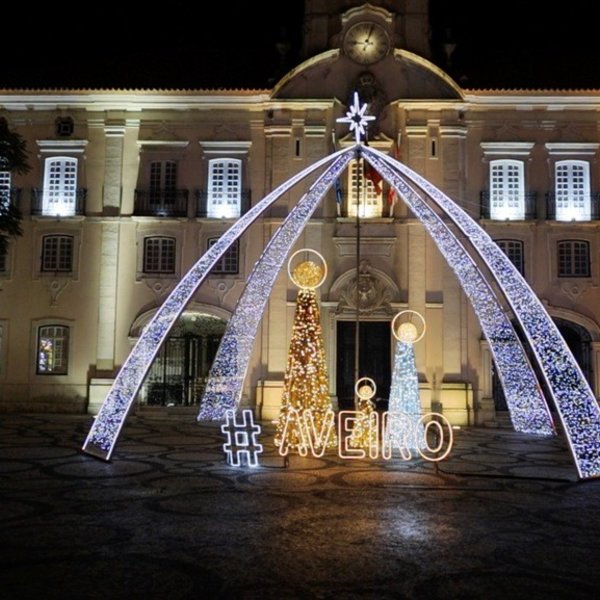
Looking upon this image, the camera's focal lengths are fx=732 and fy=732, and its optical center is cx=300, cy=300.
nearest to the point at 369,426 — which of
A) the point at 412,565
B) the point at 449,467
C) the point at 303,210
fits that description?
the point at 449,467

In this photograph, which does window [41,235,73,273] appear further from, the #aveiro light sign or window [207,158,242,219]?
the #aveiro light sign

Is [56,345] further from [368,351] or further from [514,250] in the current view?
[514,250]

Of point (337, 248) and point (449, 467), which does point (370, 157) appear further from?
point (337, 248)

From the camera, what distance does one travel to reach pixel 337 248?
2480 cm

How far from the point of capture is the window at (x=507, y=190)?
977 inches

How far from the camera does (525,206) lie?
974 inches

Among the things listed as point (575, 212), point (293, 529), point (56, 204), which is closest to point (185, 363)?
point (56, 204)

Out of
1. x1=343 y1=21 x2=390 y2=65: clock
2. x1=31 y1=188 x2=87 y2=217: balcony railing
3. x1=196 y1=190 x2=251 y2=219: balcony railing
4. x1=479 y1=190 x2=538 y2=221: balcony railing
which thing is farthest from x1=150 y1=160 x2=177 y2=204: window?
x1=479 y1=190 x2=538 y2=221: balcony railing

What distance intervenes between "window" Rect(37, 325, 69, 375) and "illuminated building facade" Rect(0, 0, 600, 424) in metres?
0.05

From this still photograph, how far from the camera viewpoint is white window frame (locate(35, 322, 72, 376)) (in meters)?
25.1

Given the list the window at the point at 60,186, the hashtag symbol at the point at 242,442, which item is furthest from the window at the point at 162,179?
the hashtag symbol at the point at 242,442

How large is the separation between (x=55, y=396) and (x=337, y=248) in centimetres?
1078

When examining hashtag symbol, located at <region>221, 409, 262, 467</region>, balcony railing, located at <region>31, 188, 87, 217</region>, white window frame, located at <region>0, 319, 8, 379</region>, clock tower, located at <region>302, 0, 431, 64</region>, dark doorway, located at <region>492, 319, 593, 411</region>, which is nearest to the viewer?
hashtag symbol, located at <region>221, 409, 262, 467</region>

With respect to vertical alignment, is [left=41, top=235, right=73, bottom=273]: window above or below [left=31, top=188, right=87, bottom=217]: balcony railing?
below
